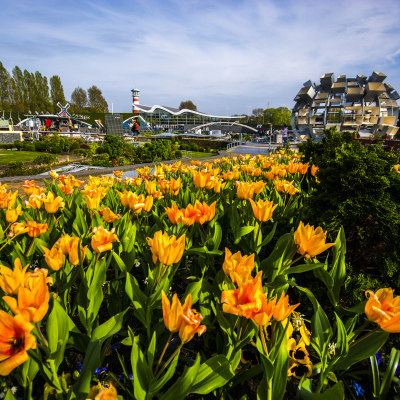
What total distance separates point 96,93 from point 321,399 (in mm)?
90348

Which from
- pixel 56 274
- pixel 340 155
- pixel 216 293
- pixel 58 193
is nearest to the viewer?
pixel 216 293

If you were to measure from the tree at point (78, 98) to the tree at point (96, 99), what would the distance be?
266 cm

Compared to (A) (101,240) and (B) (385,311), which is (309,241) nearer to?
(B) (385,311)

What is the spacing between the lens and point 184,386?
93 centimetres

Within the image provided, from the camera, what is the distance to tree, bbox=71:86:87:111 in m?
74.3

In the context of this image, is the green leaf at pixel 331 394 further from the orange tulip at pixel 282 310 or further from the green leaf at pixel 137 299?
the green leaf at pixel 137 299

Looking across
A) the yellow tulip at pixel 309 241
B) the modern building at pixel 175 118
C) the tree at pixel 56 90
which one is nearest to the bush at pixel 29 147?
the yellow tulip at pixel 309 241

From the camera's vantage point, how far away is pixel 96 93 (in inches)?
3103

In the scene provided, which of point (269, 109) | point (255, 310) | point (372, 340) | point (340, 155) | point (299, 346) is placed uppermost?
point (269, 109)

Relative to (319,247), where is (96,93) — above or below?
above

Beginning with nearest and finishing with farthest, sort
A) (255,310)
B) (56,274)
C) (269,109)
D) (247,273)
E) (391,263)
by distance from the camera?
(255,310), (247,273), (56,274), (391,263), (269,109)

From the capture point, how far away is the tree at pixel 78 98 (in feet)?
244

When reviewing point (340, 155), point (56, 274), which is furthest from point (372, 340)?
point (56, 274)

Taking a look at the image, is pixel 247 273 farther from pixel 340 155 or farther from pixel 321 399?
pixel 340 155
